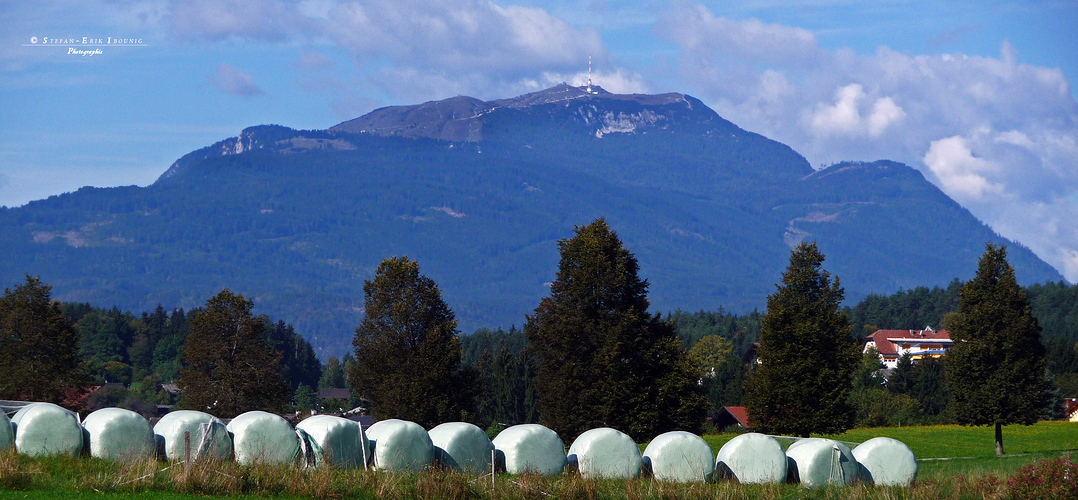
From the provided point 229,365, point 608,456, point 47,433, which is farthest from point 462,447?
point 229,365

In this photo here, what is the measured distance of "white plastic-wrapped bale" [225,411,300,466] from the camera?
90.6 feet

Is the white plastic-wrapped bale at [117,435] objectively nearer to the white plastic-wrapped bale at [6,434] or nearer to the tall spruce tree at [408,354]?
the white plastic-wrapped bale at [6,434]

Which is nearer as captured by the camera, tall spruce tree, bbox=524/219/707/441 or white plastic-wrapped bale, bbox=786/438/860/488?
white plastic-wrapped bale, bbox=786/438/860/488

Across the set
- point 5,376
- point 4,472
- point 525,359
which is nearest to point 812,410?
point 4,472

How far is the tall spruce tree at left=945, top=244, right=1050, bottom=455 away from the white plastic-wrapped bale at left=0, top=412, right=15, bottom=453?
138ft

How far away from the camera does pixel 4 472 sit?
2170 cm

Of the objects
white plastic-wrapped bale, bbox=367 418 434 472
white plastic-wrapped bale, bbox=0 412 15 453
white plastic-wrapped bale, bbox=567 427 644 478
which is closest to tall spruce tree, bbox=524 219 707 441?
white plastic-wrapped bale, bbox=567 427 644 478

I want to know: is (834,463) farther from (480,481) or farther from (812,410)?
(812,410)

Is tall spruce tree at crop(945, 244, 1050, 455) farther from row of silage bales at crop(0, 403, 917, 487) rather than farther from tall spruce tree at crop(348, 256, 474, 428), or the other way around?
tall spruce tree at crop(348, 256, 474, 428)

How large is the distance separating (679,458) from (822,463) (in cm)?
407

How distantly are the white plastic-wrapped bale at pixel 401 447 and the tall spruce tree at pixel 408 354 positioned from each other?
58.3 ft

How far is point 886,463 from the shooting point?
98.9 feet

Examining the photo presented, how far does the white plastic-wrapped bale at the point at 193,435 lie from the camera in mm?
27234

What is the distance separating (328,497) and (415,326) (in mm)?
26529
